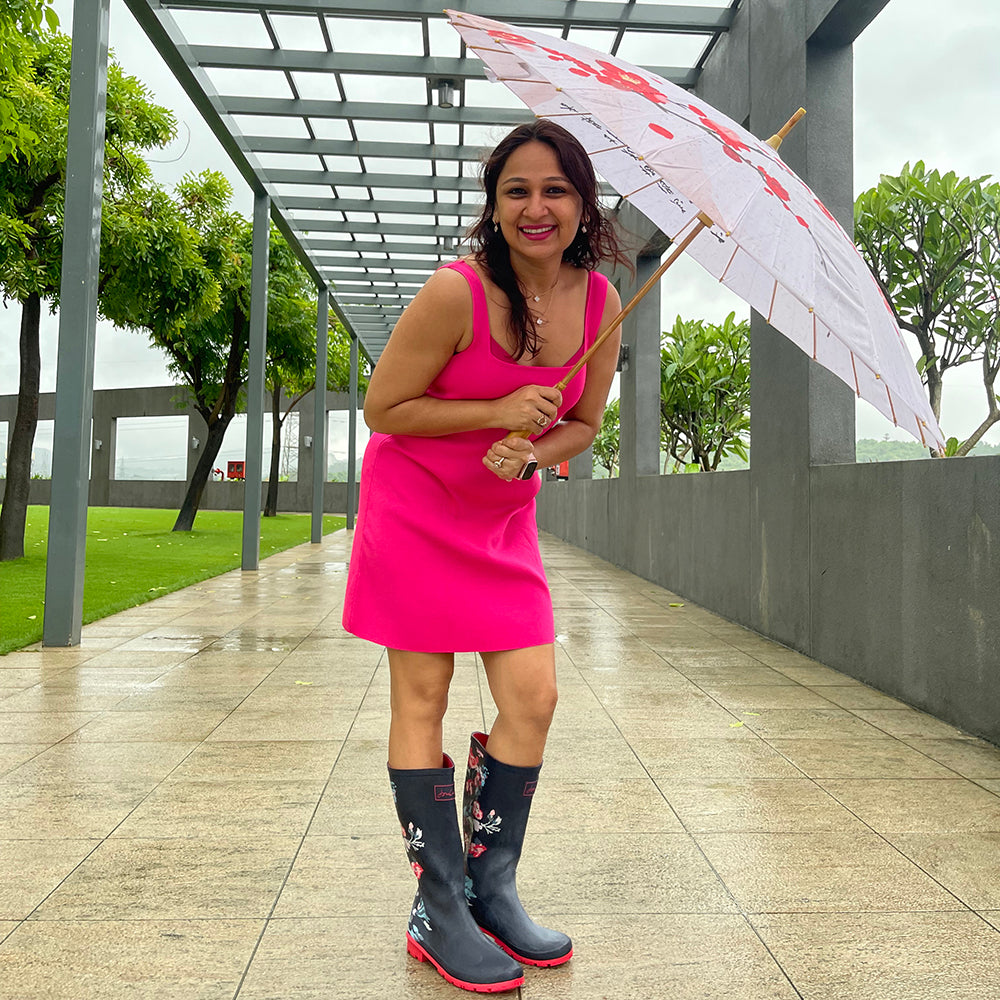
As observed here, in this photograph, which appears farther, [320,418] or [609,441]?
[609,441]

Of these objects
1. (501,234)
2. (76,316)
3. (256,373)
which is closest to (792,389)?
(76,316)

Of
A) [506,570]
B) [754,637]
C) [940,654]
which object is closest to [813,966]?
[506,570]

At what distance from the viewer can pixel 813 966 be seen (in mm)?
1980

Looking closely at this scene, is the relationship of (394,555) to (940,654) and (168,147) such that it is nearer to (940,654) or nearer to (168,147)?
(940,654)

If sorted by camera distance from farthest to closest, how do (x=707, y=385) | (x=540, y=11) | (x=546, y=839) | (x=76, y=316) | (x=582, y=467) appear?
(x=582, y=467) < (x=707, y=385) < (x=540, y=11) < (x=76, y=316) < (x=546, y=839)

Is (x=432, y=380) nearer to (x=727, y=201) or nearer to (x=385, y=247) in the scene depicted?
(x=727, y=201)

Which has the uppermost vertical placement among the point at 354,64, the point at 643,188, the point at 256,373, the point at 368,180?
the point at 354,64

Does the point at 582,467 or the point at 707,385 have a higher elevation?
the point at 707,385

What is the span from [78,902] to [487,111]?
8157 mm

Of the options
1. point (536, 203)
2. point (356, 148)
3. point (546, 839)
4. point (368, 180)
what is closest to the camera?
point (536, 203)

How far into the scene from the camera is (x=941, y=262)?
20.9 feet

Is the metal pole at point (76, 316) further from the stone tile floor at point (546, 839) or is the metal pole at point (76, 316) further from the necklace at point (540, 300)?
the necklace at point (540, 300)

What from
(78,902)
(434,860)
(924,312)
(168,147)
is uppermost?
(168,147)

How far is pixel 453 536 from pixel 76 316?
4.25 metres
